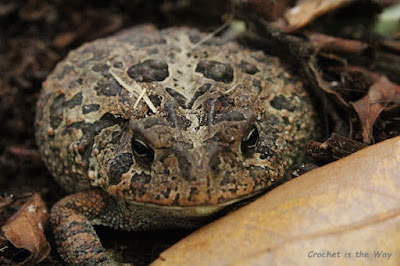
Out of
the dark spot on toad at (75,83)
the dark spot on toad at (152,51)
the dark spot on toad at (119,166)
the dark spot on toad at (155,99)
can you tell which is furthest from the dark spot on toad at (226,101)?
the dark spot on toad at (75,83)

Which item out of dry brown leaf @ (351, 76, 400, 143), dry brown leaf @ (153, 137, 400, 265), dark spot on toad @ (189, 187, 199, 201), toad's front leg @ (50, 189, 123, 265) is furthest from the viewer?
dry brown leaf @ (351, 76, 400, 143)

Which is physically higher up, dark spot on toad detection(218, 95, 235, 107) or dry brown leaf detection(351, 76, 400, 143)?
dark spot on toad detection(218, 95, 235, 107)

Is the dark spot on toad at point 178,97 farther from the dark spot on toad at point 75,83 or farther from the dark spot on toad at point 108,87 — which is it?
the dark spot on toad at point 75,83

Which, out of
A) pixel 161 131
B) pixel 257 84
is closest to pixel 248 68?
pixel 257 84

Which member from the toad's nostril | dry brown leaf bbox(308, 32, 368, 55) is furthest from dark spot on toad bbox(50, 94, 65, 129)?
dry brown leaf bbox(308, 32, 368, 55)

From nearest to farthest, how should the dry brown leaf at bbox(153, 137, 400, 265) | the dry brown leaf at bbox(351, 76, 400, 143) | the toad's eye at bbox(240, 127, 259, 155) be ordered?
the dry brown leaf at bbox(153, 137, 400, 265) → the toad's eye at bbox(240, 127, 259, 155) → the dry brown leaf at bbox(351, 76, 400, 143)

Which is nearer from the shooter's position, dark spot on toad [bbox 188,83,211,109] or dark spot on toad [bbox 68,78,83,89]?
dark spot on toad [bbox 188,83,211,109]

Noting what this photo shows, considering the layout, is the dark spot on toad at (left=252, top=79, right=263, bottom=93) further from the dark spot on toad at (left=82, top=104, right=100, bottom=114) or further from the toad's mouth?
the dark spot on toad at (left=82, top=104, right=100, bottom=114)
